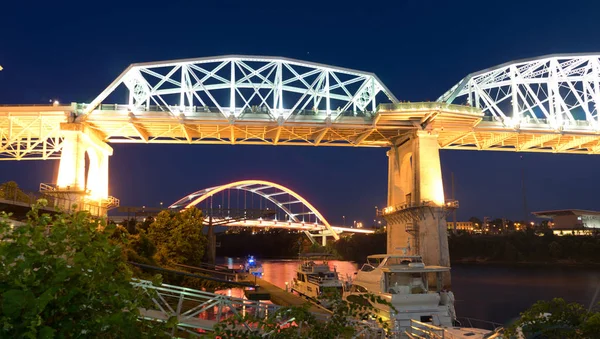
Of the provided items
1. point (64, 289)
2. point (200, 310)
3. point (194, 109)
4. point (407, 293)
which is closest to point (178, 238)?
point (194, 109)

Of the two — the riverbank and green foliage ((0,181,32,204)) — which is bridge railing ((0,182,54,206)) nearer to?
green foliage ((0,181,32,204))

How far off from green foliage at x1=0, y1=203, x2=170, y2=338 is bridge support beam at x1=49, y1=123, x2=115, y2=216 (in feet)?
147

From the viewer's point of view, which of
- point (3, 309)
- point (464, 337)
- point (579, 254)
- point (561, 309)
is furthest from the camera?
point (579, 254)

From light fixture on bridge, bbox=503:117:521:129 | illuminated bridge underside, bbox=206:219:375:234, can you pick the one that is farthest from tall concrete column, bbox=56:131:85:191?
illuminated bridge underside, bbox=206:219:375:234

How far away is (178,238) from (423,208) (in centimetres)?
2650

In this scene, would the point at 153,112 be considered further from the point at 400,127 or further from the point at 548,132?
the point at 548,132

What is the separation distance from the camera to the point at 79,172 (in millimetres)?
53188

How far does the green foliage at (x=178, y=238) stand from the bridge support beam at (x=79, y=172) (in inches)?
265

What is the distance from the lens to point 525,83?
69.0 metres

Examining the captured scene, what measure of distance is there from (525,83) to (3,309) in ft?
241

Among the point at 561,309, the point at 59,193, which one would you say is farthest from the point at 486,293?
the point at 561,309

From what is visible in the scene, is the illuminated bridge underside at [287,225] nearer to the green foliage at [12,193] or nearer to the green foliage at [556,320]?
the green foliage at [12,193]

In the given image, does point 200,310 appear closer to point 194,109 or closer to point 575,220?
point 194,109

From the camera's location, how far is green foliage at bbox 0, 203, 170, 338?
16.6 ft
